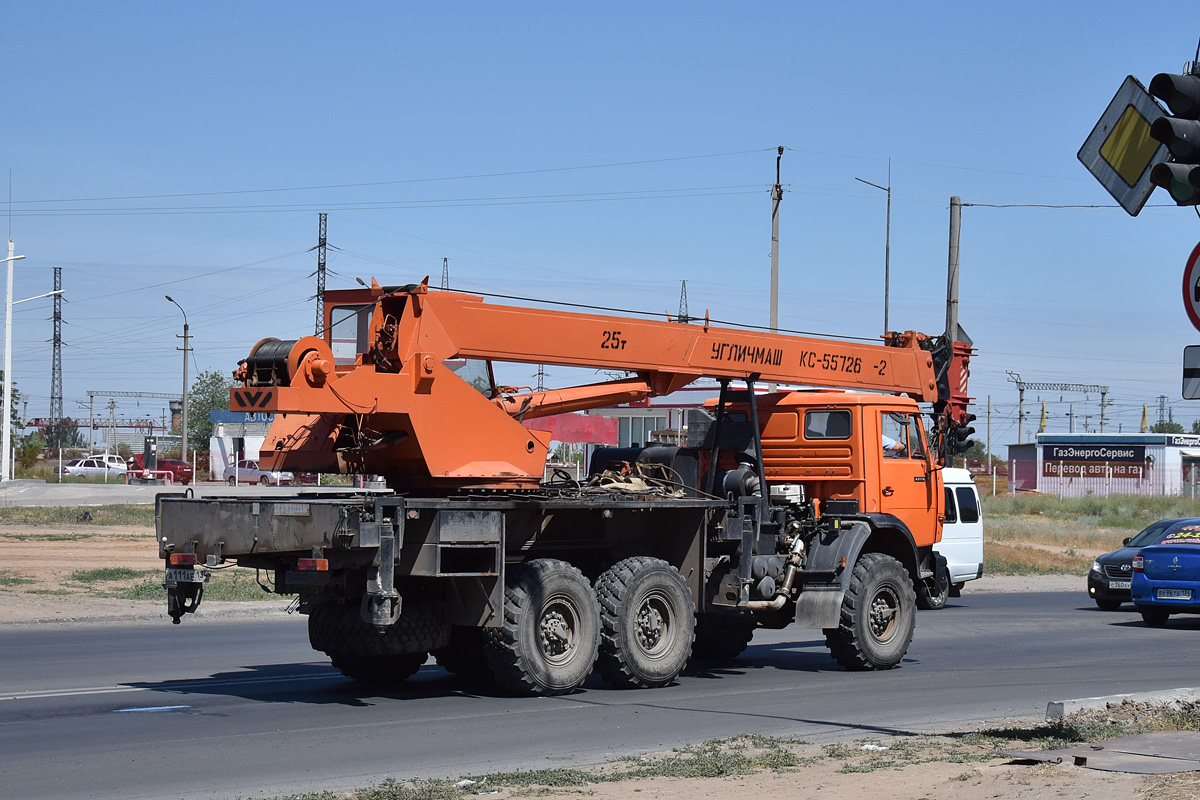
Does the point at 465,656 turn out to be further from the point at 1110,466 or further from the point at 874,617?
the point at 1110,466

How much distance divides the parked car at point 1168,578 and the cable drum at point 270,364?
44.7 feet

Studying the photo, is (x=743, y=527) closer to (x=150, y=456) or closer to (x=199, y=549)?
(x=199, y=549)

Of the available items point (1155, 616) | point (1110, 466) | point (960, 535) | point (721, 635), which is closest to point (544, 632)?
point (721, 635)

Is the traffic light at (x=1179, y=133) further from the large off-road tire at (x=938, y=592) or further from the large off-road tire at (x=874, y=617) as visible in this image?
the large off-road tire at (x=938, y=592)

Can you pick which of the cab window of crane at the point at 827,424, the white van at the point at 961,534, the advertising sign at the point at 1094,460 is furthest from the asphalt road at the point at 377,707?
the advertising sign at the point at 1094,460

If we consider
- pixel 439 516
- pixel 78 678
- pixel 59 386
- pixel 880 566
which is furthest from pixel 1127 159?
pixel 59 386

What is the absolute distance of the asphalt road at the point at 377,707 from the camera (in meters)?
8.52

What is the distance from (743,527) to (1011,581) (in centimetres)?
1883

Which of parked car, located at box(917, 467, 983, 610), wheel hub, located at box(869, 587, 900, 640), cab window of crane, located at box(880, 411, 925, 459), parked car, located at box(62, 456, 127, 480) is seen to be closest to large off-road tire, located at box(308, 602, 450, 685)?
wheel hub, located at box(869, 587, 900, 640)

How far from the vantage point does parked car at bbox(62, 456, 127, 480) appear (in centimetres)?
7419

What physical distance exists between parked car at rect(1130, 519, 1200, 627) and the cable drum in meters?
13.6

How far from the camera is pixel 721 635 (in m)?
14.6

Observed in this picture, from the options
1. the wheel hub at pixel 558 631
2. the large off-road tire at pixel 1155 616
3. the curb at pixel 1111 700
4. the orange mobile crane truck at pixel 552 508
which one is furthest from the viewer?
the large off-road tire at pixel 1155 616

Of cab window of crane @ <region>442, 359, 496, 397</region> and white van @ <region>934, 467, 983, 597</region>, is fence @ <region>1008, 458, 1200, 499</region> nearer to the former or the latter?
white van @ <region>934, 467, 983, 597</region>
